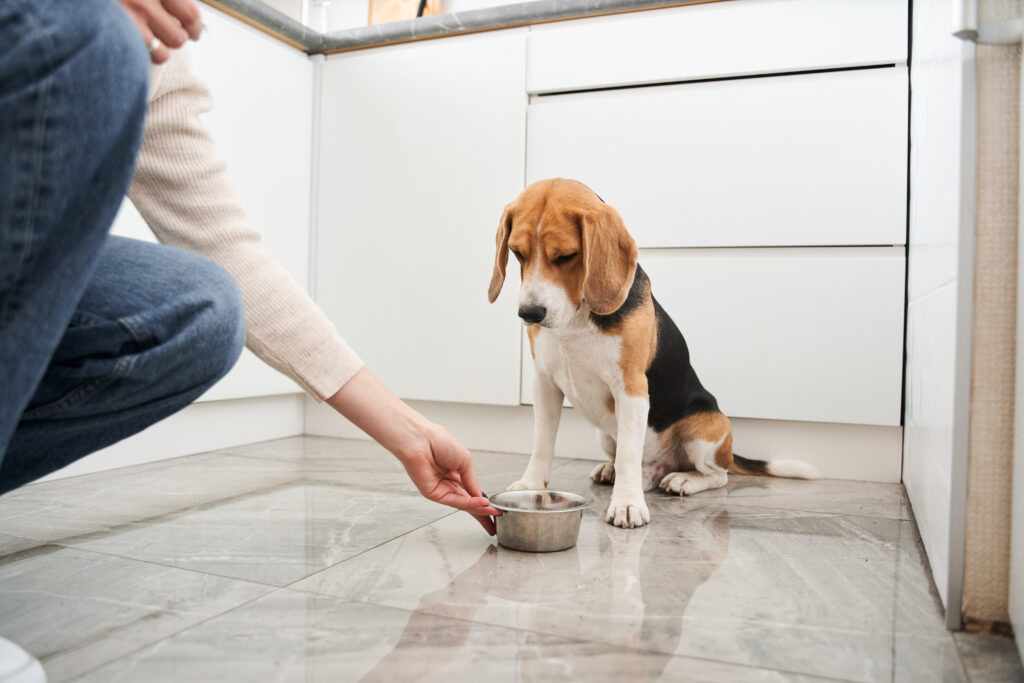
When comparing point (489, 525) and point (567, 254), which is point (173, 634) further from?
point (567, 254)

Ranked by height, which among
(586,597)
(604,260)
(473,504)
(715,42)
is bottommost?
(586,597)

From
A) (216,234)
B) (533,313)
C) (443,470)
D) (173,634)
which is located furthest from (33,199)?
(533,313)

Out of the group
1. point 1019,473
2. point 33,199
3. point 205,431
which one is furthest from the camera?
point 205,431

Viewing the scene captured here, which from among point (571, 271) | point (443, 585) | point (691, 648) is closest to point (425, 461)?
point (443, 585)

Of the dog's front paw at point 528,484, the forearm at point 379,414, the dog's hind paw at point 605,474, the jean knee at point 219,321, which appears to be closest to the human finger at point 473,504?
the forearm at point 379,414

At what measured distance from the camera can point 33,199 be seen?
1.88 ft

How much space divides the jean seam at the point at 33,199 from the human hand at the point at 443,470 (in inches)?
26.6

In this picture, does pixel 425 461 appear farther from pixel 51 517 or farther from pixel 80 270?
pixel 51 517

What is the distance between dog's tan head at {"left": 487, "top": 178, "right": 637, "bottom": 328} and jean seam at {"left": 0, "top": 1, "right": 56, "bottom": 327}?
4.34 feet

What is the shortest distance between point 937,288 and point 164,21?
52.4 inches

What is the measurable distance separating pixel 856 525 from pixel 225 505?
1.54 metres

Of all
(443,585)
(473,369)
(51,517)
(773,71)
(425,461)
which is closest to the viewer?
(425,461)

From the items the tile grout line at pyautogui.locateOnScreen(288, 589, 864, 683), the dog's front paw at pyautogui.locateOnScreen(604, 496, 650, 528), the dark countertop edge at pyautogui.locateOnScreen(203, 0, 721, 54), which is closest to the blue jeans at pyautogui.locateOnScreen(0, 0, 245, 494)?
the tile grout line at pyautogui.locateOnScreen(288, 589, 864, 683)

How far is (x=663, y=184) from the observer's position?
262 centimetres
